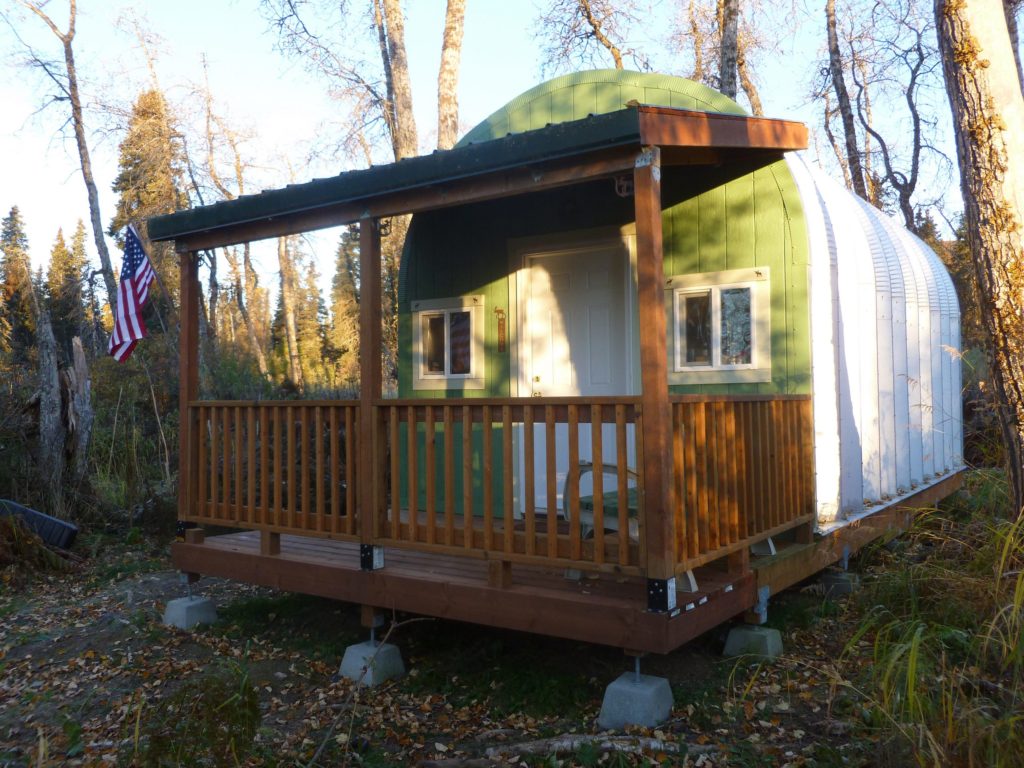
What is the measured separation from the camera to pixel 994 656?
408 centimetres

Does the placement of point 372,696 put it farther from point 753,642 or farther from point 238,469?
point 753,642

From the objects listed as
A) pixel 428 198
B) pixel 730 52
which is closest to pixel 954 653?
pixel 428 198

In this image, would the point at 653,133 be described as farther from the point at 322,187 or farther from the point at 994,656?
the point at 994,656

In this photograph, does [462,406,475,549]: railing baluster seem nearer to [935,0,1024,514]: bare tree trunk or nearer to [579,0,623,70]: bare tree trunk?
[935,0,1024,514]: bare tree trunk

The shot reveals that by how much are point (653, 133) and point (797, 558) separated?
292 cm

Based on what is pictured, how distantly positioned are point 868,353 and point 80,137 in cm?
1971

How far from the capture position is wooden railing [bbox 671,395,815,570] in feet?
14.1

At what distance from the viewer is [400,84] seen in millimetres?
12719

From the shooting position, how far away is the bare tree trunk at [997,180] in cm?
480

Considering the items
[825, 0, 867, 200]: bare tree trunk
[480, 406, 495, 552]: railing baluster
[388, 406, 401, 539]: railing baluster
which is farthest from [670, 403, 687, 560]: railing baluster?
[825, 0, 867, 200]: bare tree trunk

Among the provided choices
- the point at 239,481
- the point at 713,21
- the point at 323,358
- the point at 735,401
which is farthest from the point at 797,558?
the point at 323,358

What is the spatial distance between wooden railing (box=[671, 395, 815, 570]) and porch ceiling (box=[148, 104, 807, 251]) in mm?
1284

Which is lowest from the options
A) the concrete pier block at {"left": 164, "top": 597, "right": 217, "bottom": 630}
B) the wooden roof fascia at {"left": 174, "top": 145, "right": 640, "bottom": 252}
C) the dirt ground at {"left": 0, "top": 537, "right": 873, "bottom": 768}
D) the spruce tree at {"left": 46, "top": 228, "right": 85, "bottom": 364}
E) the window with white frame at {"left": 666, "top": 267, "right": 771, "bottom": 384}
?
the dirt ground at {"left": 0, "top": 537, "right": 873, "bottom": 768}

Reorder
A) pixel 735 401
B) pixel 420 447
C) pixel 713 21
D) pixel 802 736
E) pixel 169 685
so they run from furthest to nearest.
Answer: pixel 713 21 → pixel 420 447 → pixel 169 685 → pixel 735 401 → pixel 802 736
